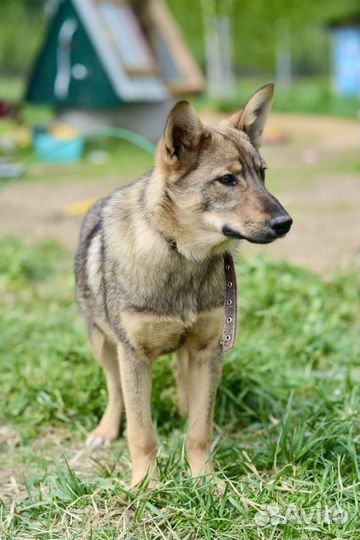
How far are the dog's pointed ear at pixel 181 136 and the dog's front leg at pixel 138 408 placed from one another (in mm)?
896

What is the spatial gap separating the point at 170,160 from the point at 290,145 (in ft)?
44.3

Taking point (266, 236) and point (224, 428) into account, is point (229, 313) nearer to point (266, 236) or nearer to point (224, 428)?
point (266, 236)

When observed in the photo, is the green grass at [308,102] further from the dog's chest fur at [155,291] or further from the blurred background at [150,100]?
the dog's chest fur at [155,291]

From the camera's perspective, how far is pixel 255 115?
143 inches

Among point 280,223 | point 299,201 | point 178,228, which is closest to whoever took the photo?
point 280,223

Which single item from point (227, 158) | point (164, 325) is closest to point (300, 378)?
point (164, 325)

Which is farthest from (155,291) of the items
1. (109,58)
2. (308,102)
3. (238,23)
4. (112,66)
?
(238,23)

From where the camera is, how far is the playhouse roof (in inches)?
604

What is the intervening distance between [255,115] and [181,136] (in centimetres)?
47

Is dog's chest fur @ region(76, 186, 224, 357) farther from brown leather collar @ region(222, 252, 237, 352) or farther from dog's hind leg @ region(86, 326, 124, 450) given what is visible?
dog's hind leg @ region(86, 326, 124, 450)

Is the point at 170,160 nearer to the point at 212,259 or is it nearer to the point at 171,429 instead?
the point at 212,259

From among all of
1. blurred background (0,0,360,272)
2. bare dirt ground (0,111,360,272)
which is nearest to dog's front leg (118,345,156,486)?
bare dirt ground (0,111,360,272)

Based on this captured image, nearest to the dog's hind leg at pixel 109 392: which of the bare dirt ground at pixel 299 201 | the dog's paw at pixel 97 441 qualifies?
the dog's paw at pixel 97 441

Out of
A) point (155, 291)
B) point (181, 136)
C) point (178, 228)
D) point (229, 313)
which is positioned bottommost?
point (229, 313)
